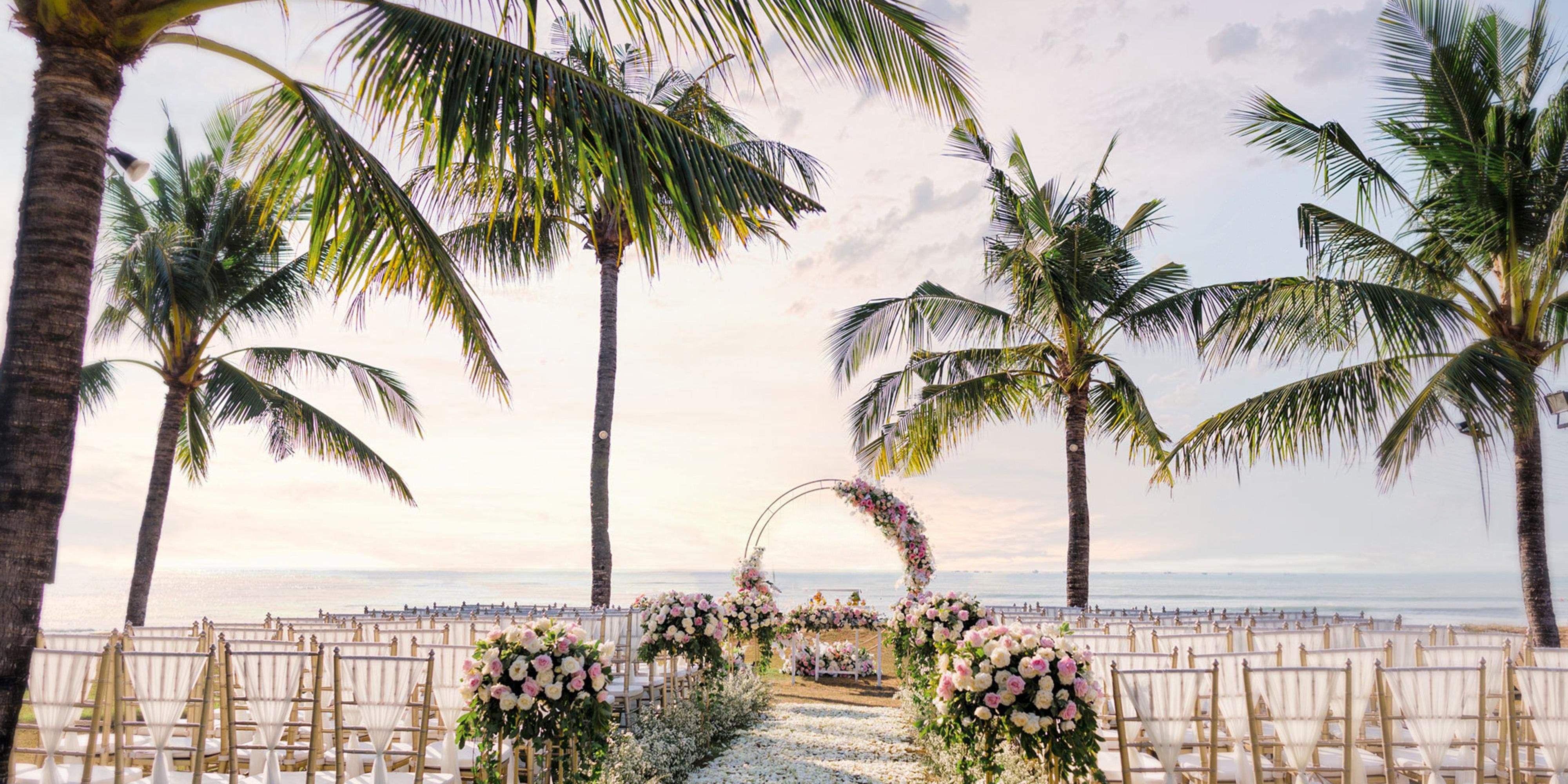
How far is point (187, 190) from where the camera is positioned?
11500 millimetres

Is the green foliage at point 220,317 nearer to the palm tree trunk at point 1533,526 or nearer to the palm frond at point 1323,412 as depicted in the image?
the palm frond at point 1323,412

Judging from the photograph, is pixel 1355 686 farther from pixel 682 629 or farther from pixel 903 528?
pixel 903 528

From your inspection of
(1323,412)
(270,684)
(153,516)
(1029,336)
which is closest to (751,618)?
(1029,336)

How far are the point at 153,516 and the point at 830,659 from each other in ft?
27.6

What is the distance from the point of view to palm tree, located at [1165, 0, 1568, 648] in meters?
8.66

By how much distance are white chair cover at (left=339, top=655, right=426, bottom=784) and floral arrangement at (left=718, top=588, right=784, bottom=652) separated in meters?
5.63

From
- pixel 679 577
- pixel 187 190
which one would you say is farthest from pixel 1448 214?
pixel 679 577

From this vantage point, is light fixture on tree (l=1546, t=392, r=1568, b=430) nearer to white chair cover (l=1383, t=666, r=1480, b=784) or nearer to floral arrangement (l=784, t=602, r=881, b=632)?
white chair cover (l=1383, t=666, r=1480, b=784)

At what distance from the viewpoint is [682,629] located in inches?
300

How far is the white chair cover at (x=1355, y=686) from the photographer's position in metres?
4.13

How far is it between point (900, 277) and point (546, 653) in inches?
406

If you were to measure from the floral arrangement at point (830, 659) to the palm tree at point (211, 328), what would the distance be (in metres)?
5.57

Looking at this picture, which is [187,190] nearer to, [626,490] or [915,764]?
[915,764]

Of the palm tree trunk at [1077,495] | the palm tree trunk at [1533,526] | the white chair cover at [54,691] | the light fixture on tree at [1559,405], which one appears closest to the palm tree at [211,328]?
the white chair cover at [54,691]
